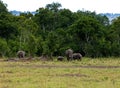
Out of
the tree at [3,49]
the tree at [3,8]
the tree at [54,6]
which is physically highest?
the tree at [54,6]

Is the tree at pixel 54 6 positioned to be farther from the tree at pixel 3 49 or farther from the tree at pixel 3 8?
the tree at pixel 3 49

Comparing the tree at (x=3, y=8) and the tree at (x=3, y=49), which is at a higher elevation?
the tree at (x=3, y=8)

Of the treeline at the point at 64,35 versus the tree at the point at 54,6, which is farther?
the tree at the point at 54,6

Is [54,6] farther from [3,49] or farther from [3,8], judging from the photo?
[3,49]

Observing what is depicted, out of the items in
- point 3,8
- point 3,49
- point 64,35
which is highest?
point 3,8

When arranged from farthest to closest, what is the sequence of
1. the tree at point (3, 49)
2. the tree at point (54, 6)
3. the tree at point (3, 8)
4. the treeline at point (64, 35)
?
the tree at point (54, 6), the tree at point (3, 8), the treeline at point (64, 35), the tree at point (3, 49)

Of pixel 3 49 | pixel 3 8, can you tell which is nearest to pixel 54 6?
pixel 3 8

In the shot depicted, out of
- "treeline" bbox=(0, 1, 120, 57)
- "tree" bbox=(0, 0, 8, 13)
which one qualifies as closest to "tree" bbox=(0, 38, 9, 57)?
"treeline" bbox=(0, 1, 120, 57)

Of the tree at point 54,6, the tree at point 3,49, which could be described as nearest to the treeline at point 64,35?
the tree at point 3,49

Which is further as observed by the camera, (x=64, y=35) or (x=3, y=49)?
(x=64, y=35)

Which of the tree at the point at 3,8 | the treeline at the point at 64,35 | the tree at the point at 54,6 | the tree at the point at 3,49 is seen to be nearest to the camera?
the tree at the point at 3,49

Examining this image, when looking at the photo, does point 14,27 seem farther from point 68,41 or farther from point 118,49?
point 118,49

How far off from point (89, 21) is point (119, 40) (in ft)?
20.2

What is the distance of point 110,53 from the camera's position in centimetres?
5169
